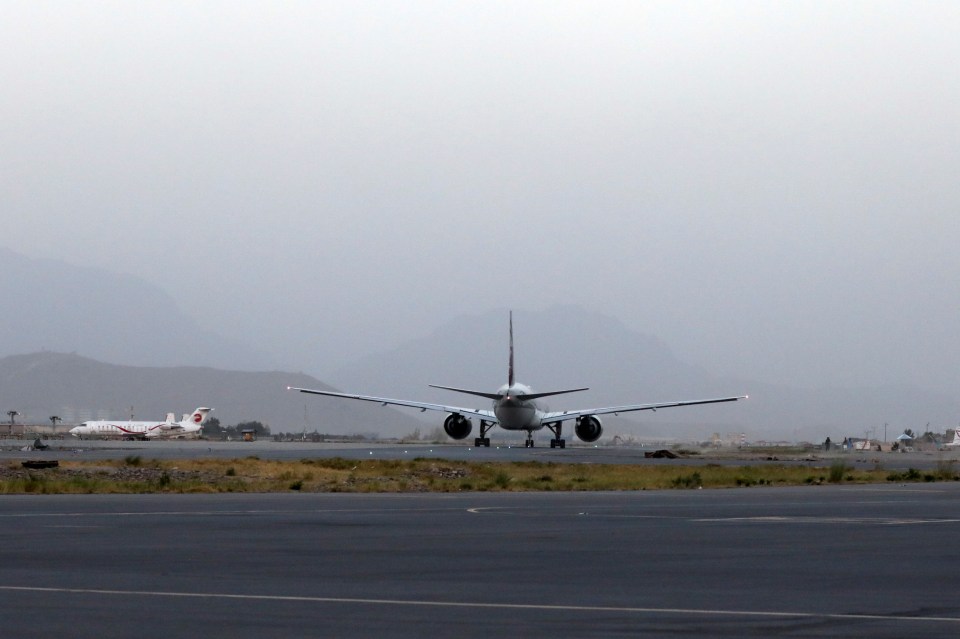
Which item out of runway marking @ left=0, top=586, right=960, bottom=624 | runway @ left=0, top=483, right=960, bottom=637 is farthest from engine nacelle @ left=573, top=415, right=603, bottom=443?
runway marking @ left=0, top=586, right=960, bottom=624

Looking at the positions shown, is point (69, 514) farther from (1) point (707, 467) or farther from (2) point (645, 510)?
(1) point (707, 467)

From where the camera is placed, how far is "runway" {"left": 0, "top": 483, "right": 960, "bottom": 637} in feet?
45.1

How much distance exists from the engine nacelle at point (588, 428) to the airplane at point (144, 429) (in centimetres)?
A: 5605

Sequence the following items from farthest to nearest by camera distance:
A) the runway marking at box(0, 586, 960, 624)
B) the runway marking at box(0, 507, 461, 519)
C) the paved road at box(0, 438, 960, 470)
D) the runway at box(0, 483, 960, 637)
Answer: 1. the paved road at box(0, 438, 960, 470)
2. the runway marking at box(0, 507, 461, 519)
3. the runway marking at box(0, 586, 960, 624)
4. the runway at box(0, 483, 960, 637)

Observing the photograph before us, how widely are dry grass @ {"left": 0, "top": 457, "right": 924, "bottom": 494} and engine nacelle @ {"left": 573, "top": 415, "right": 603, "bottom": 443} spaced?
147 ft

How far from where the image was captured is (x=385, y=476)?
57.3 meters

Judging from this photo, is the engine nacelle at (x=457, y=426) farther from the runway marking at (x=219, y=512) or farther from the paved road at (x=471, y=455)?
the runway marking at (x=219, y=512)

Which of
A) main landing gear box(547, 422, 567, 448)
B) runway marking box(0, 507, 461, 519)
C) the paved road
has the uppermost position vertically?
main landing gear box(547, 422, 567, 448)

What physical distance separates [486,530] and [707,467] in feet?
132

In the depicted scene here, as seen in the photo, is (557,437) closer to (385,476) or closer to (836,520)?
(385,476)

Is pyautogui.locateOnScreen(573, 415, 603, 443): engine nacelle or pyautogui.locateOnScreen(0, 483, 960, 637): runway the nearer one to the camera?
pyautogui.locateOnScreen(0, 483, 960, 637): runway

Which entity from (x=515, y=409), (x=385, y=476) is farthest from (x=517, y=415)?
(x=385, y=476)

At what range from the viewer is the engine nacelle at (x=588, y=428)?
377 ft

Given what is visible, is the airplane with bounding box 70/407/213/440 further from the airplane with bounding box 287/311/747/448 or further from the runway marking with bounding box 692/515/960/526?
the runway marking with bounding box 692/515/960/526
